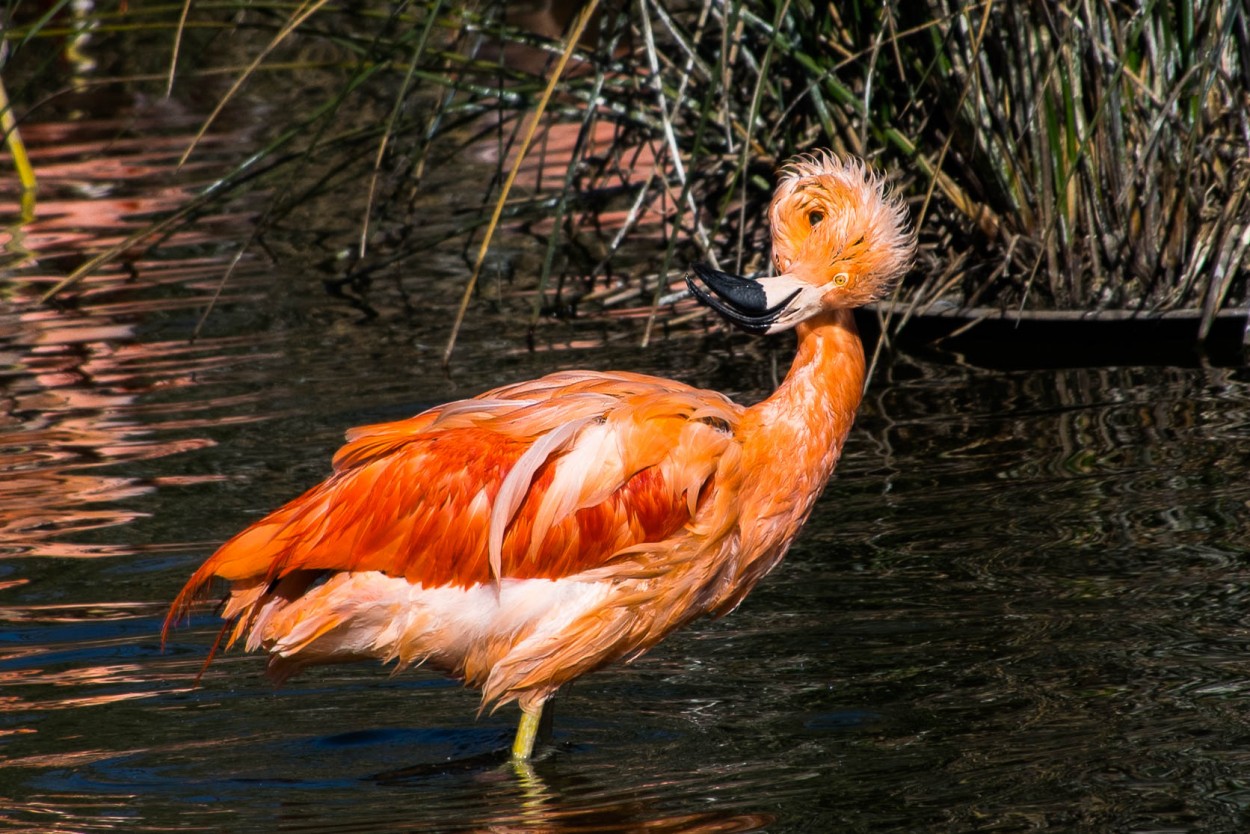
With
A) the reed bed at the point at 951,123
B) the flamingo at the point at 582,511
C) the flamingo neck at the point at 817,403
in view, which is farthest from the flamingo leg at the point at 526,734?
the reed bed at the point at 951,123

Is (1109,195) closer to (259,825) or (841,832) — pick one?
(841,832)

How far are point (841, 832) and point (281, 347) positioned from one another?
5.39 metres

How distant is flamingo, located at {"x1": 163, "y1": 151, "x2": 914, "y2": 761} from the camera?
4.42m

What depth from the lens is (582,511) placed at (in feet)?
14.6

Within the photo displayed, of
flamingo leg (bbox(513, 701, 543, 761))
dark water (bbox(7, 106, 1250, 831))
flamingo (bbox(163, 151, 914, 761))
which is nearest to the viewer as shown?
dark water (bbox(7, 106, 1250, 831))

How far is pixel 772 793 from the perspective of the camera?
4.07 m

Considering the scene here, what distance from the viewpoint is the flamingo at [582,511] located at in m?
4.42

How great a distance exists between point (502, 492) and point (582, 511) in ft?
0.71

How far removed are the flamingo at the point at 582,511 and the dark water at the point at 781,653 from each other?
0.28m

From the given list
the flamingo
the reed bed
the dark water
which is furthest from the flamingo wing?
the reed bed

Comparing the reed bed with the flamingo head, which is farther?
the reed bed

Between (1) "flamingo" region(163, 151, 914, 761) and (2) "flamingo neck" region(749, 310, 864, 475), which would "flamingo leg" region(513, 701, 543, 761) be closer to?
(1) "flamingo" region(163, 151, 914, 761)

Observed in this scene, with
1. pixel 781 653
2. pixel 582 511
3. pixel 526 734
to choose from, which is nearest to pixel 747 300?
pixel 582 511

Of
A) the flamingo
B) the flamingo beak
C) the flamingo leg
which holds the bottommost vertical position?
the flamingo leg
